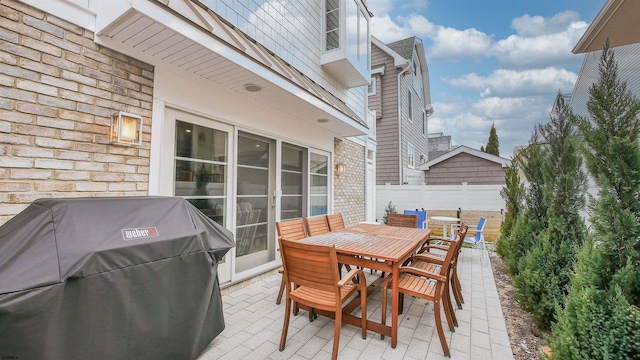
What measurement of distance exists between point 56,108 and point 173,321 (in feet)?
7.05

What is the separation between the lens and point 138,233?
2031 mm

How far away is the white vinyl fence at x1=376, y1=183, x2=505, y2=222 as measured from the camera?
872 cm

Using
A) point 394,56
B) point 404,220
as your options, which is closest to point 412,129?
point 394,56

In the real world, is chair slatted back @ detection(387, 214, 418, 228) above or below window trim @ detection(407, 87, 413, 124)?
below

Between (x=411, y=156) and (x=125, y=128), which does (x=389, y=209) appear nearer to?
(x=411, y=156)

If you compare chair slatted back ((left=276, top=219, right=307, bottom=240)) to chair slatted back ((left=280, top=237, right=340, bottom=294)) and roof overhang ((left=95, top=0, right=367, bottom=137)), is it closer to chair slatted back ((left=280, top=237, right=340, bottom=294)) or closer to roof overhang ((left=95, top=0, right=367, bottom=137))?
chair slatted back ((left=280, top=237, right=340, bottom=294))

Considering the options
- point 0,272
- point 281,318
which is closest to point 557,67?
point 281,318

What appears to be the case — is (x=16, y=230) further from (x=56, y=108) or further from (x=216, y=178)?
(x=216, y=178)

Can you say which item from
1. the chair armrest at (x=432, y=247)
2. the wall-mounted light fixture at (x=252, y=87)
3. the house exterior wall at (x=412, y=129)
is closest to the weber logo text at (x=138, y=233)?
the wall-mounted light fixture at (x=252, y=87)

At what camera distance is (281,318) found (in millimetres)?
3217

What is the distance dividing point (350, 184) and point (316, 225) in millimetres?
3344

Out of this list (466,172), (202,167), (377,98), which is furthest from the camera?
(377,98)

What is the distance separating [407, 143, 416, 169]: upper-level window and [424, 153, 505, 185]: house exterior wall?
847 mm

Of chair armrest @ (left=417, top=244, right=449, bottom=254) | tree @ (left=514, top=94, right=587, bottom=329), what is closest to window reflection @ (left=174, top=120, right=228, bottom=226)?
chair armrest @ (left=417, top=244, right=449, bottom=254)
